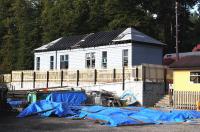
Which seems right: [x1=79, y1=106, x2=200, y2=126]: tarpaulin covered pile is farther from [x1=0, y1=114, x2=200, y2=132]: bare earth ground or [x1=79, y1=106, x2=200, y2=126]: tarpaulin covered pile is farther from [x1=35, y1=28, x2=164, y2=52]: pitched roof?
[x1=35, y1=28, x2=164, y2=52]: pitched roof

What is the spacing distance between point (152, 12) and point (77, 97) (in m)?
33.6

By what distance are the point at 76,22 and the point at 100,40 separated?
57.9 feet

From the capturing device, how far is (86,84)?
38.9m

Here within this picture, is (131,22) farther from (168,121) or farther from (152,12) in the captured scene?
(168,121)

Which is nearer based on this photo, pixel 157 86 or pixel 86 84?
pixel 157 86

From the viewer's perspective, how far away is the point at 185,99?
32438mm

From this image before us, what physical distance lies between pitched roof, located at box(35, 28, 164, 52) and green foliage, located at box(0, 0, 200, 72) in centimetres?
1121

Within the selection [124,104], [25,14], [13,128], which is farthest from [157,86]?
[25,14]

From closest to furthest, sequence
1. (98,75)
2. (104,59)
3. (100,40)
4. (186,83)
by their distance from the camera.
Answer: (186,83) < (98,75) < (104,59) < (100,40)

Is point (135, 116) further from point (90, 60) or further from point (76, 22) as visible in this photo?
point (76, 22)

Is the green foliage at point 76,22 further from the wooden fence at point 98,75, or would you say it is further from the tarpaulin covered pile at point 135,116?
the tarpaulin covered pile at point 135,116

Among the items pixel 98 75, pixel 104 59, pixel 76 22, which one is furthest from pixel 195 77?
pixel 76 22

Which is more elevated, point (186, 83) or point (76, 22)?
point (76, 22)

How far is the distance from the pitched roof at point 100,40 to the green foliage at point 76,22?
1121 centimetres
